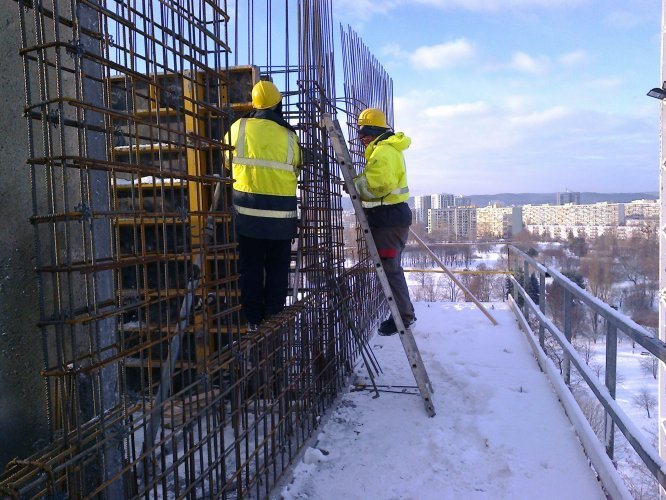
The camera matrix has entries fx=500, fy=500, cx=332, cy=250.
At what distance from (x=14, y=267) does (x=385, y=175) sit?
10.2 feet

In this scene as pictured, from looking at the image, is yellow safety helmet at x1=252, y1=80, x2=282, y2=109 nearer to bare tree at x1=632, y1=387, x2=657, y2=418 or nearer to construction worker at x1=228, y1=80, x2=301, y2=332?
construction worker at x1=228, y1=80, x2=301, y2=332

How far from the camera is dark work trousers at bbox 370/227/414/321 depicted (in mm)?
4812

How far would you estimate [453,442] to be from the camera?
3.62 m

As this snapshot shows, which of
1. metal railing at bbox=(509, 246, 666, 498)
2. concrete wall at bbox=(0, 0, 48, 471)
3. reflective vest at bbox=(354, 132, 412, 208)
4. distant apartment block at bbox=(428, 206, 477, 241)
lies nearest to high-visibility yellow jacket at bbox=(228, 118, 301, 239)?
reflective vest at bbox=(354, 132, 412, 208)

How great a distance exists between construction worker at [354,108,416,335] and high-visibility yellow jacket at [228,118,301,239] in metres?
0.88

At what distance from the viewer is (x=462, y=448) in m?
3.53

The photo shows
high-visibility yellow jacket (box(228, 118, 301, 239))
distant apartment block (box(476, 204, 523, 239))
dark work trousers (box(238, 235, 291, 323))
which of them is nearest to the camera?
high-visibility yellow jacket (box(228, 118, 301, 239))

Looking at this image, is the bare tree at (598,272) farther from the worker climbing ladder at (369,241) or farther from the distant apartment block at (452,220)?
the worker climbing ladder at (369,241)

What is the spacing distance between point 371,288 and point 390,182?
9.12ft

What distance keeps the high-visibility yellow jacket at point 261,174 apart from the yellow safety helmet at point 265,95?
0.15 meters

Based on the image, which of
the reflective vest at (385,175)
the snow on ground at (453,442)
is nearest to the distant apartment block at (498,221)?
the snow on ground at (453,442)

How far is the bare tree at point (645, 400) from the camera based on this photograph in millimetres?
44537

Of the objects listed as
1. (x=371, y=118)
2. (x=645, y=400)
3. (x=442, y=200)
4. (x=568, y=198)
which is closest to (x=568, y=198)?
(x=568, y=198)

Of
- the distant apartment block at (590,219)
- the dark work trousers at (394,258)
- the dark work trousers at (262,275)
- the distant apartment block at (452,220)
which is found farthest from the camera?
the distant apartment block at (452,220)
